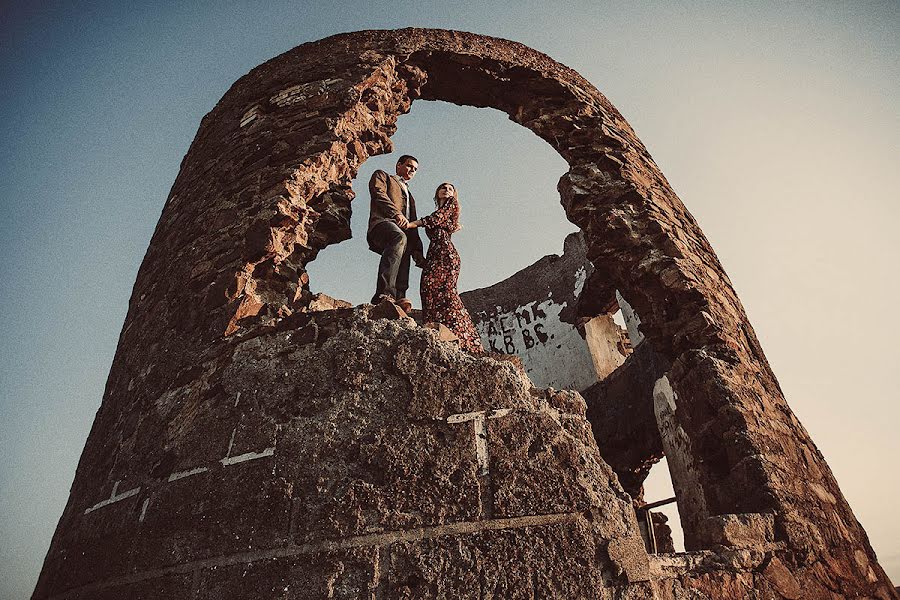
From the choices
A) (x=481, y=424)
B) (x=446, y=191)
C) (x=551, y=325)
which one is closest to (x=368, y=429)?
(x=481, y=424)

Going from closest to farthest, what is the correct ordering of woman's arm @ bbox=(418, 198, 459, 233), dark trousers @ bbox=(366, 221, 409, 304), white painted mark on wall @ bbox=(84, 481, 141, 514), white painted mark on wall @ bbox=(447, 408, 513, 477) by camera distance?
white painted mark on wall @ bbox=(447, 408, 513, 477) → white painted mark on wall @ bbox=(84, 481, 141, 514) → dark trousers @ bbox=(366, 221, 409, 304) → woman's arm @ bbox=(418, 198, 459, 233)

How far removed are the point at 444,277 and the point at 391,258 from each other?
0.50 metres

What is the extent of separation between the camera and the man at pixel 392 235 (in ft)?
11.4

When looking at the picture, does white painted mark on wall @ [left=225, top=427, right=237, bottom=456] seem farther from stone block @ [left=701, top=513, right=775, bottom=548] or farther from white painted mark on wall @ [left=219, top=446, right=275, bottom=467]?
stone block @ [left=701, top=513, right=775, bottom=548]

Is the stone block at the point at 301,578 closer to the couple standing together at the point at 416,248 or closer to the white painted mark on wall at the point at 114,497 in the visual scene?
the white painted mark on wall at the point at 114,497

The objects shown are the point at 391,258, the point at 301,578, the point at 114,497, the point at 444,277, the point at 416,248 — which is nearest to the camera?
the point at 301,578

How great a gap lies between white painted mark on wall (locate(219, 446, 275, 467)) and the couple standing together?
1.54 m

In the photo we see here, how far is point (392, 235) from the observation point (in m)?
3.60

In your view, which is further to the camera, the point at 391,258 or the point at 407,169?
the point at 407,169

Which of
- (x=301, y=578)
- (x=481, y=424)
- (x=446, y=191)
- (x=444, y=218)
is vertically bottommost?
(x=301, y=578)

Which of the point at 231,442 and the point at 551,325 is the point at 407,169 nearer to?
the point at 231,442

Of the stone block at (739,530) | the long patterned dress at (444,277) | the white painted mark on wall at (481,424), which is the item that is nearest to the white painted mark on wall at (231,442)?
the white painted mark on wall at (481,424)

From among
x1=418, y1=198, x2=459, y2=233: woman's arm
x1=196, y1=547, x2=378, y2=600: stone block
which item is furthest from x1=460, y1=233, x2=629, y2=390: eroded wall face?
x1=196, y1=547, x2=378, y2=600: stone block

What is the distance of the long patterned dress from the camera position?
370 cm
